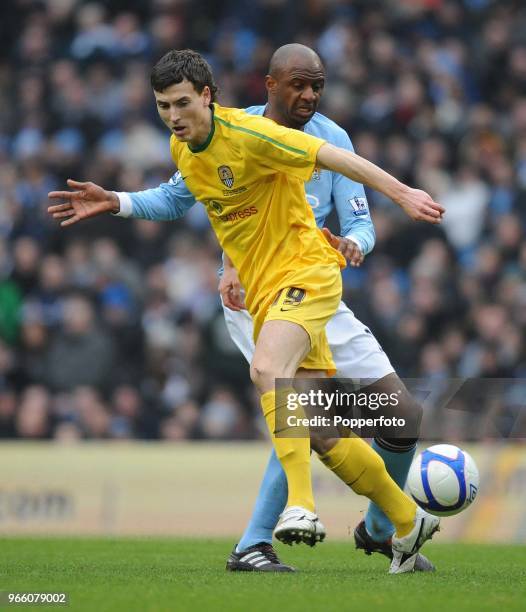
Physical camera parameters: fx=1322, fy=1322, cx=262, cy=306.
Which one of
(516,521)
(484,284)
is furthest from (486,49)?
(516,521)

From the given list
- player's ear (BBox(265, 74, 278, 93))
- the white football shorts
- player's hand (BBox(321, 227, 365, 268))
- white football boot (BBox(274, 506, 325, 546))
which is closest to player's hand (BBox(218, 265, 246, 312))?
the white football shorts

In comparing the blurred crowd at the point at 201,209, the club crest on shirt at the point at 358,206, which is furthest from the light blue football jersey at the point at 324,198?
the blurred crowd at the point at 201,209

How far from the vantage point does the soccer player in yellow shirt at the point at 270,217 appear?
5.63 m

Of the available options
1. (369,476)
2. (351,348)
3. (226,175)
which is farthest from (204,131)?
(369,476)

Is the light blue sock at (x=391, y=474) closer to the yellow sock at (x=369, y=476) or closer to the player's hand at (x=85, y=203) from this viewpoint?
the yellow sock at (x=369, y=476)

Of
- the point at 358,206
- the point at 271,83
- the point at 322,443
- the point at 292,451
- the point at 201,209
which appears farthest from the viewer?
the point at 201,209

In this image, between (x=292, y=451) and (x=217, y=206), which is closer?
(x=292, y=451)

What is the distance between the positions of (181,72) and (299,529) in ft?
7.04

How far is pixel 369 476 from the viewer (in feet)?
19.4

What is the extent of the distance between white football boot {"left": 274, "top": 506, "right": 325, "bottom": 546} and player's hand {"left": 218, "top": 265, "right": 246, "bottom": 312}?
1.55 meters

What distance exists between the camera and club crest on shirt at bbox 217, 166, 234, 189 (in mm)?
5984

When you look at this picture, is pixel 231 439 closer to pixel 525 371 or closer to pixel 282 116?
pixel 525 371

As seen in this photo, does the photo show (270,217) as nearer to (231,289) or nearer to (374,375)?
(231,289)

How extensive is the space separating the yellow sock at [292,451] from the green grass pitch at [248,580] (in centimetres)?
41
